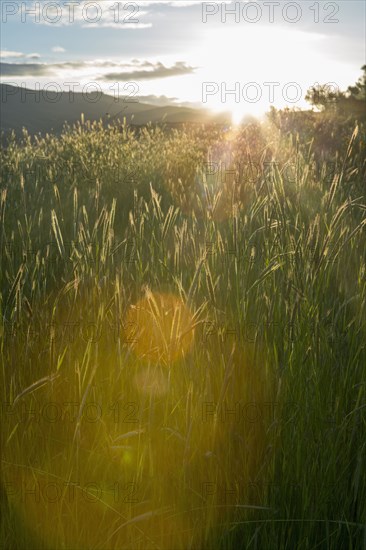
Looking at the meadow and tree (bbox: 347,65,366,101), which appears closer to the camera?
the meadow

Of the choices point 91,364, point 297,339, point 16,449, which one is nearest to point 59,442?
point 16,449

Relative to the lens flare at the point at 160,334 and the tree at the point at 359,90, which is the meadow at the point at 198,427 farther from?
the tree at the point at 359,90

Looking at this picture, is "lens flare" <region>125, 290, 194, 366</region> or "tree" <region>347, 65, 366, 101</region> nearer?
"lens flare" <region>125, 290, 194, 366</region>

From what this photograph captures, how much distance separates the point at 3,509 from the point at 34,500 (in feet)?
0.28

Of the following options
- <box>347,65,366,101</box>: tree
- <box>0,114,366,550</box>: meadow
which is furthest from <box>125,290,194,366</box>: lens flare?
<box>347,65,366,101</box>: tree

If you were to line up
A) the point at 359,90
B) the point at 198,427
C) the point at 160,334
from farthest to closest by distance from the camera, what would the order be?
the point at 359,90, the point at 160,334, the point at 198,427

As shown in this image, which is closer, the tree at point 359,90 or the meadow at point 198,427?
the meadow at point 198,427

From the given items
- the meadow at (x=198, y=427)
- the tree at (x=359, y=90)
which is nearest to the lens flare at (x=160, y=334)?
the meadow at (x=198, y=427)

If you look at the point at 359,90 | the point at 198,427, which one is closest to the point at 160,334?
the point at 198,427

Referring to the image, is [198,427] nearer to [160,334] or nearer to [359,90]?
[160,334]

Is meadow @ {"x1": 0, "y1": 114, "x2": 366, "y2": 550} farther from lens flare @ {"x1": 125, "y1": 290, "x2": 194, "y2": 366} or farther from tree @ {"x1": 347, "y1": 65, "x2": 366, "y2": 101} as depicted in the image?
tree @ {"x1": 347, "y1": 65, "x2": 366, "y2": 101}

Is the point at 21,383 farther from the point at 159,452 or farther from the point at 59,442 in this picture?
the point at 159,452

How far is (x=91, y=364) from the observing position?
1722 millimetres

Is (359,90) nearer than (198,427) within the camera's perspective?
No
